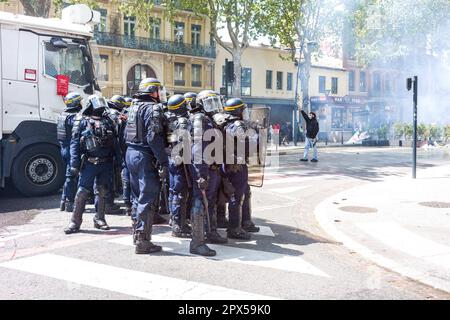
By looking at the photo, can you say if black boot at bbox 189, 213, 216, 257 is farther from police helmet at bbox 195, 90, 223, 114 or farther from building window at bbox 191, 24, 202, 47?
building window at bbox 191, 24, 202, 47

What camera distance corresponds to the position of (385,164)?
16188 millimetres

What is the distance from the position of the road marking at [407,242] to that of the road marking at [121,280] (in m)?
2.34

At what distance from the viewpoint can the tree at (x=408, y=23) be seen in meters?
17.1

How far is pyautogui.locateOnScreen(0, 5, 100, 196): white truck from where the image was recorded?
27.5 ft

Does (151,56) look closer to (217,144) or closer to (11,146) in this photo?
(11,146)

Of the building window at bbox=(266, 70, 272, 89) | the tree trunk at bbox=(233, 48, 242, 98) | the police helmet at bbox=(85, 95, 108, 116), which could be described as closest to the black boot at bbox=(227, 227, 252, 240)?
the police helmet at bbox=(85, 95, 108, 116)

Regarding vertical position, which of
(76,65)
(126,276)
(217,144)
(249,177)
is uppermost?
(76,65)

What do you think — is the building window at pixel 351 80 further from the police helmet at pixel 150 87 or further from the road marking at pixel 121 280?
the road marking at pixel 121 280

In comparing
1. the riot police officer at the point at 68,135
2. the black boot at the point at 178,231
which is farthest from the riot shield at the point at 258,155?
the riot police officer at the point at 68,135

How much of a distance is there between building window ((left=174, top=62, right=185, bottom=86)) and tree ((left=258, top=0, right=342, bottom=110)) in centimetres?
818

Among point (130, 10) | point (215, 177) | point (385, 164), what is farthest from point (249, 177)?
point (130, 10)

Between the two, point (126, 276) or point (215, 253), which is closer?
point (126, 276)

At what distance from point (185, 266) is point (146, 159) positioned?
4.15ft

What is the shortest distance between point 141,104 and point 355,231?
3339 mm
